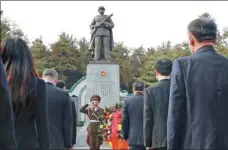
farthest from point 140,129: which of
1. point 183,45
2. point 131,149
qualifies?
point 183,45

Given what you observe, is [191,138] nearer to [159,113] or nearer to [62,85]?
[159,113]

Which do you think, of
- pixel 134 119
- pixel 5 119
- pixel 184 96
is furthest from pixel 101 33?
pixel 5 119

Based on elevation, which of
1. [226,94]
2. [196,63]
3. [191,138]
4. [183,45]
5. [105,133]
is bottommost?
[105,133]

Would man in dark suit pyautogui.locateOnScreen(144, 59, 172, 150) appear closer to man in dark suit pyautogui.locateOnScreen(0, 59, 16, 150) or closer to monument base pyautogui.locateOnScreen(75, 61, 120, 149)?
man in dark suit pyautogui.locateOnScreen(0, 59, 16, 150)

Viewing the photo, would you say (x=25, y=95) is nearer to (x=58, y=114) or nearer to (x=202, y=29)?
(x=202, y=29)

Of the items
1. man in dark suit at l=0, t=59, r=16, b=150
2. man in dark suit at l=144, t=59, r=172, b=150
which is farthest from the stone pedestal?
man in dark suit at l=0, t=59, r=16, b=150

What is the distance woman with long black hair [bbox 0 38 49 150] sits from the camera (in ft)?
10.3

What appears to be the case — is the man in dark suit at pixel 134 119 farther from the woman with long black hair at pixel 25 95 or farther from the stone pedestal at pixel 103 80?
the stone pedestal at pixel 103 80

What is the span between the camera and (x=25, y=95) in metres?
3.13

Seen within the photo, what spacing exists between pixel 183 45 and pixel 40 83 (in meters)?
46.5

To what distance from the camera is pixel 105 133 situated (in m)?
10.4

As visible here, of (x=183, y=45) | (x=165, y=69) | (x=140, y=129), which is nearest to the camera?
(x=165, y=69)

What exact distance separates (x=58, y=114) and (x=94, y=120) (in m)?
5.01

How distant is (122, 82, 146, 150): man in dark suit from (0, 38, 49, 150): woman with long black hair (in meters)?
3.75
